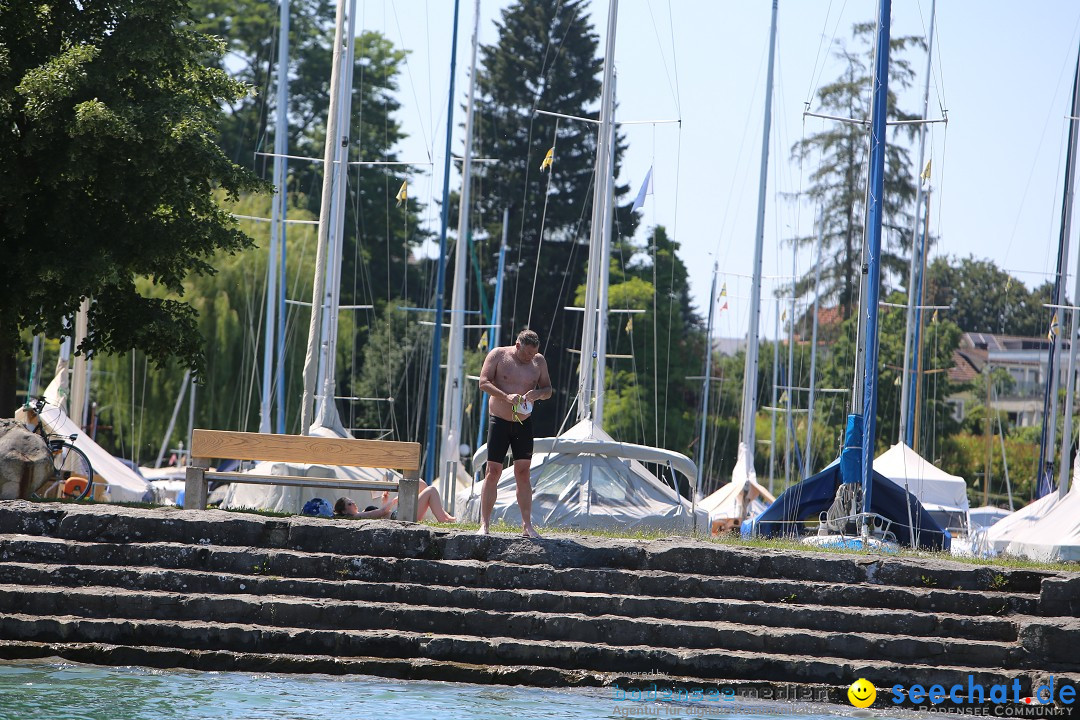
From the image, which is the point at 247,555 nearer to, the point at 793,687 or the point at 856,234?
the point at 793,687

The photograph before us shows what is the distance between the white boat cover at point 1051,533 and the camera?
20.5 m

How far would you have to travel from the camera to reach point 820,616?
10172 mm

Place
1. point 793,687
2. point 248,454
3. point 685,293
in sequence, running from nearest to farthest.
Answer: point 793,687 < point 248,454 < point 685,293

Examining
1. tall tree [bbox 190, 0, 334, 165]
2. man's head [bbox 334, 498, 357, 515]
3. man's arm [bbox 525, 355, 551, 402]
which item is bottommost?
man's head [bbox 334, 498, 357, 515]

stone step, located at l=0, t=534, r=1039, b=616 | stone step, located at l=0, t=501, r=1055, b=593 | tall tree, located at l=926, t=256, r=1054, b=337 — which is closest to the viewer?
stone step, located at l=0, t=534, r=1039, b=616

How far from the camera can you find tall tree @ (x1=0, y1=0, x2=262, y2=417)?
501 inches

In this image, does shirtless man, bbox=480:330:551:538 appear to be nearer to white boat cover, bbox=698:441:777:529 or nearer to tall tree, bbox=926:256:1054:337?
white boat cover, bbox=698:441:777:529

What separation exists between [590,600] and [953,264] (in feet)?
220

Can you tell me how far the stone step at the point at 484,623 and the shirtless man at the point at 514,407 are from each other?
1065mm

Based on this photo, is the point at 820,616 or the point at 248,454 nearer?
the point at 820,616

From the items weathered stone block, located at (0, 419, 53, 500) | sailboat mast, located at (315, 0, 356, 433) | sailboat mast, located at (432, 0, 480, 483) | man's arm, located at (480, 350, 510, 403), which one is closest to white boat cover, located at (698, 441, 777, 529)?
sailboat mast, located at (432, 0, 480, 483)

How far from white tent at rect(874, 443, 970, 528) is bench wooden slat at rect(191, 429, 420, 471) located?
20829mm

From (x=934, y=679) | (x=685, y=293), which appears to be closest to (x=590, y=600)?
(x=934, y=679)

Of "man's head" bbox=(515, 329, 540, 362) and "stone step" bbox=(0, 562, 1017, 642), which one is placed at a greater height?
"man's head" bbox=(515, 329, 540, 362)
